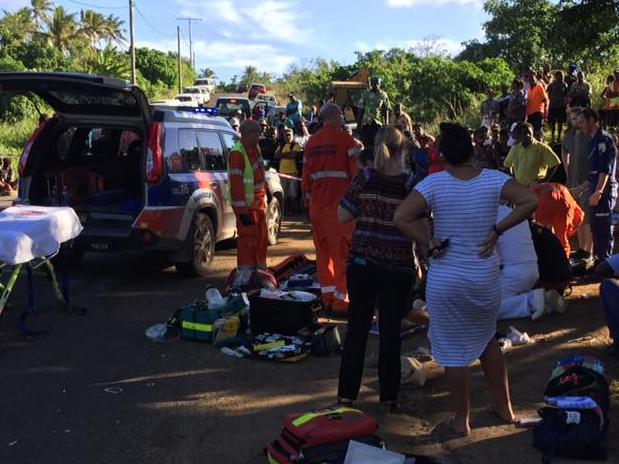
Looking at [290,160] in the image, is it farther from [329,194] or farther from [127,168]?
[329,194]

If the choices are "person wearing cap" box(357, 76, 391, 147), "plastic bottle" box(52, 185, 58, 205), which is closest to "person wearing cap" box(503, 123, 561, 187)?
"plastic bottle" box(52, 185, 58, 205)

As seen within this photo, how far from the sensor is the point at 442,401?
16.2ft

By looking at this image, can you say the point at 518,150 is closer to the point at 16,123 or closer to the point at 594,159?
the point at 594,159

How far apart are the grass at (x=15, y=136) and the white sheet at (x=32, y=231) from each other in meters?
19.4

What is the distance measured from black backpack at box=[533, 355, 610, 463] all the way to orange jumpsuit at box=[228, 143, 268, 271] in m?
3.99

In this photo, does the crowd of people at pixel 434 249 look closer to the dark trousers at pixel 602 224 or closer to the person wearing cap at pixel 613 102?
the dark trousers at pixel 602 224

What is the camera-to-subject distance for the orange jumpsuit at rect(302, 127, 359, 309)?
22.4 ft

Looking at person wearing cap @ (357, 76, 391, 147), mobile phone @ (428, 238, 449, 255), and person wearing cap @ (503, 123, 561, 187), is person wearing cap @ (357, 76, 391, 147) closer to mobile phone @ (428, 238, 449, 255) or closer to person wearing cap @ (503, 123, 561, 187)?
person wearing cap @ (503, 123, 561, 187)

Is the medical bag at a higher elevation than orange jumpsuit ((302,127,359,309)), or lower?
lower

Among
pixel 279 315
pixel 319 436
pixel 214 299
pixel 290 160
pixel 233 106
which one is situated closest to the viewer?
pixel 319 436

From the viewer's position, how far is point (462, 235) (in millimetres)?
3973

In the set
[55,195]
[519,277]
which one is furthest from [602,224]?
[55,195]

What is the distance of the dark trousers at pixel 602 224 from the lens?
8.03 metres

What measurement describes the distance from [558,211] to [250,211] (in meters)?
3.51
